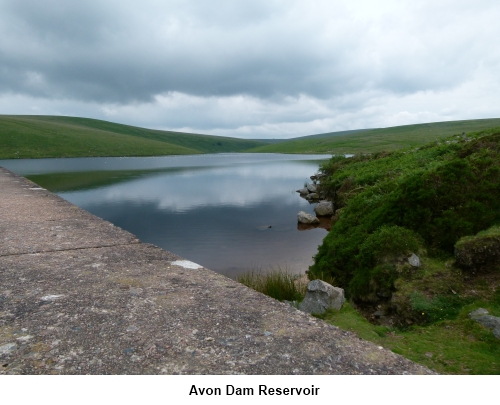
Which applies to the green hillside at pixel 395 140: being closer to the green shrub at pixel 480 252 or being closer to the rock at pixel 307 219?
the rock at pixel 307 219

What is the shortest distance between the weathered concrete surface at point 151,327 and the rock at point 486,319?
109 inches

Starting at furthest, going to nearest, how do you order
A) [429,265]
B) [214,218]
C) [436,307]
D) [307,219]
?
[214,218]
[307,219]
[429,265]
[436,307]

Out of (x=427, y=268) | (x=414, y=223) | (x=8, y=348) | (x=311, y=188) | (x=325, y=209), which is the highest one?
(x=8, y=348)

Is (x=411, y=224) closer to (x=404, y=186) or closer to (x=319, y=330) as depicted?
(x=404, y=186)

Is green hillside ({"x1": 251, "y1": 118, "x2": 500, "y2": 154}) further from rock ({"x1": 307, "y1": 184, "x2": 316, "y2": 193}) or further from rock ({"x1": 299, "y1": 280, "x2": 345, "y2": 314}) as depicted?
rock ({"x1": 299, "y1": 280, "x2": 345, "y2": 314})

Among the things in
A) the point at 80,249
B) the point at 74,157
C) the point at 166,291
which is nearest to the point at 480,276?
the point at 166,291

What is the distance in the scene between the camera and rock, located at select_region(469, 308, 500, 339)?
4917 millimetres

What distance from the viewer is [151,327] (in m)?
3.39

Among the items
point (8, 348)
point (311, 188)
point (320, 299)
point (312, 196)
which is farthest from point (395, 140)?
point (8, 348)

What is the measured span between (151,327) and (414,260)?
554 cm

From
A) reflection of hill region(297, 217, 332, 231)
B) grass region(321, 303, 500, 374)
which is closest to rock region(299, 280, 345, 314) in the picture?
grass region(321, 303, 500, 374)

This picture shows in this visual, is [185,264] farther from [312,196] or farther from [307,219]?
[312,196]

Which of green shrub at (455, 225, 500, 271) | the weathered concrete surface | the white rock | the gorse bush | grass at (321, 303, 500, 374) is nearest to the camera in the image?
the weathered concrete surface

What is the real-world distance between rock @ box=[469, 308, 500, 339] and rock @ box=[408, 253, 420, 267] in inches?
64.4
